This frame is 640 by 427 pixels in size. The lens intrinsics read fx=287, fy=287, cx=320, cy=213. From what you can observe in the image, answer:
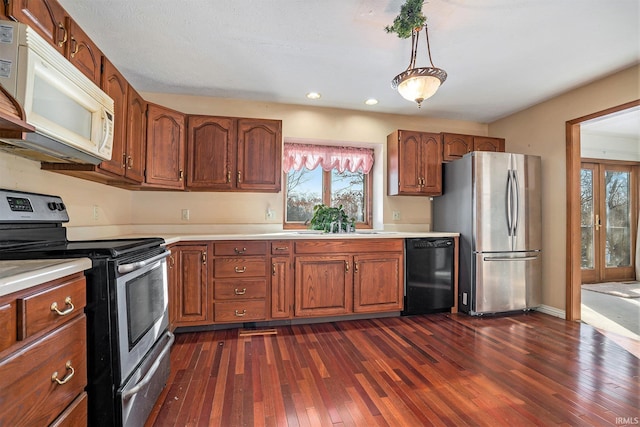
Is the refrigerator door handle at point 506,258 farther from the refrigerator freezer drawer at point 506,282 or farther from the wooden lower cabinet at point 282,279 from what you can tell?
the wooden lower cabinet at point 282,279

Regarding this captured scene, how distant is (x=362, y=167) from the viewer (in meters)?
3.91

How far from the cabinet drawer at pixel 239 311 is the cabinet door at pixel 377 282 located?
3.17ft

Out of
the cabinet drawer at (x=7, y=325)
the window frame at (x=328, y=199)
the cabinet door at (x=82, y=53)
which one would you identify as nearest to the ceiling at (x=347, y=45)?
the cabinet door at (x=82, y=53)

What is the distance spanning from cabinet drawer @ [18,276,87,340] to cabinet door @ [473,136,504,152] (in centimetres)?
415

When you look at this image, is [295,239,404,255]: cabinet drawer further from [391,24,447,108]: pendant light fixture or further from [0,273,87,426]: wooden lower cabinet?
[0,273,87,426]: wooden lower cabinet

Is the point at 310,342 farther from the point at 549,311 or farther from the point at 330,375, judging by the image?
the point at 549,311

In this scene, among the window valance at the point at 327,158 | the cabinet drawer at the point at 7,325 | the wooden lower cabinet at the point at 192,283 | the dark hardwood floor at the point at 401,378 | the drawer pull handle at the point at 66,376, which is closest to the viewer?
the cabinet drawer at the point at 7,325

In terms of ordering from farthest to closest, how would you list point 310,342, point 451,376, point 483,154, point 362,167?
1. point 362,167
2. point 483,154
3. point 310,342
4. point 451,376

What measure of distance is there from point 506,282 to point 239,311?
2899 mm

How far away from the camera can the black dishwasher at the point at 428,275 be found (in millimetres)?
3141

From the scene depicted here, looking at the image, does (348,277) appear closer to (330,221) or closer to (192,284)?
→ (330,221)

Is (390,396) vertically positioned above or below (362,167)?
below

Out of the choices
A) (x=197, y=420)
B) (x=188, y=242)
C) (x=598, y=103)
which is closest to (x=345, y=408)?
(x=197, y=420)

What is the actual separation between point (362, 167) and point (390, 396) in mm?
2794
